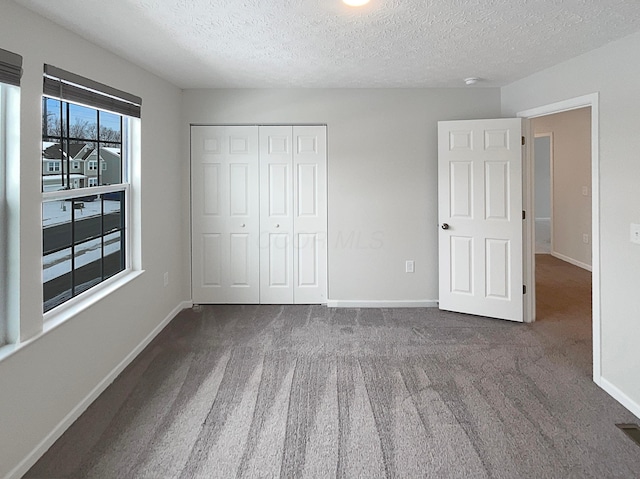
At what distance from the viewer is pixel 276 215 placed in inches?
187

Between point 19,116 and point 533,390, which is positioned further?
point 533,390

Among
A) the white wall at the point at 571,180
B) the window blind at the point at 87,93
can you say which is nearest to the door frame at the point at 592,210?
the white wall at the point at 571,180

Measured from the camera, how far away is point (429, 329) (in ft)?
13.2

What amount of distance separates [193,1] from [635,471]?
3.13m

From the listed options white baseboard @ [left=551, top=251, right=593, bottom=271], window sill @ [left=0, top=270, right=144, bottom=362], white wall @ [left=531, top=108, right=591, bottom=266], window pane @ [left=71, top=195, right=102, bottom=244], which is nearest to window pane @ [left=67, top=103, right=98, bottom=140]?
window pane @ [left=71, top=195, right=102, bottom=244]

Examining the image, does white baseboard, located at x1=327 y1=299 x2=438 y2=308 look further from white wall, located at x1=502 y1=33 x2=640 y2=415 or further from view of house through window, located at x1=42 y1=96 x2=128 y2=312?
view of house through window, located at x1=42 y1=96 x2=128 y2=312

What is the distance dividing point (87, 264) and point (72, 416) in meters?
0.96

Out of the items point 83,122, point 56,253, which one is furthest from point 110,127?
point 56,253

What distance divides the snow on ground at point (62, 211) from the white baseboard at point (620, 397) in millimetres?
3556

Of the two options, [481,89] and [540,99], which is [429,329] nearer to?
[540,99]

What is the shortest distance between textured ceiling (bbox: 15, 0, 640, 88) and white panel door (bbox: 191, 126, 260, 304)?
2.81ft

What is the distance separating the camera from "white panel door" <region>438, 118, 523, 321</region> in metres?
4.19

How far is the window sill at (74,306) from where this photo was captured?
2.07 m

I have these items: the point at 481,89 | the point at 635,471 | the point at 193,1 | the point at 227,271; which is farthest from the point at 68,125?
the point at 481,89
